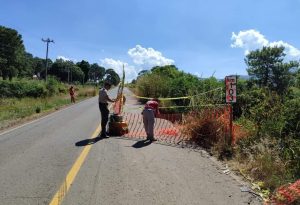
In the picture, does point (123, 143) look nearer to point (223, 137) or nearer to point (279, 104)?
point (223, 137)

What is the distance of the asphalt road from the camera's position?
6.73 m

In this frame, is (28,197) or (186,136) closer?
(28,197)

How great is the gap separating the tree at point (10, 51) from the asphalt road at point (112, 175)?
284 feet

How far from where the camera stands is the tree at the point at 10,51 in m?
94.1

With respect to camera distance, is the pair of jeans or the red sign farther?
the pair of jeans

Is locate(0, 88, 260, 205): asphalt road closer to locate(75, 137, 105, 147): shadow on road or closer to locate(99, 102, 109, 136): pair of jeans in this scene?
locate(75, 137, 105, 147): shadow on road

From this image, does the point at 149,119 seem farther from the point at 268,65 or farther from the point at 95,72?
the point at 95,72

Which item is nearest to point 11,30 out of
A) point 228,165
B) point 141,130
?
point 141,130

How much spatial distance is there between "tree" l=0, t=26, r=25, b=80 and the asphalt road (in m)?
86.4

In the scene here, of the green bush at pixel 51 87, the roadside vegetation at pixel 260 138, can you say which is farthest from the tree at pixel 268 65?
the roadside vegetation at pixel 260 138

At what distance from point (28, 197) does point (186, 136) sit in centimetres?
734

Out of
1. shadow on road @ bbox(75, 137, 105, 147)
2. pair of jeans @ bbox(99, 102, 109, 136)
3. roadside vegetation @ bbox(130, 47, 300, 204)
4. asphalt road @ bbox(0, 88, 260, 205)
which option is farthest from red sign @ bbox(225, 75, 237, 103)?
pair of jeans @ bbox(99, 102, 109, 136)

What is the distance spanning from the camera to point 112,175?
26.9 feet

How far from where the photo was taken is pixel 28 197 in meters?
6.64
